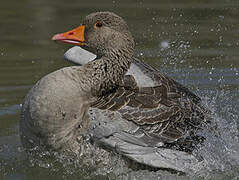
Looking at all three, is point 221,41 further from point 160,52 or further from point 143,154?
point 143,154

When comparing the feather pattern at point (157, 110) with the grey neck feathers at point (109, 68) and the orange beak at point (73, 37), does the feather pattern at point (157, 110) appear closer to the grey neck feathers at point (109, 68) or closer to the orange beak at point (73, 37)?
the grey neck feathers at point (109, 68)

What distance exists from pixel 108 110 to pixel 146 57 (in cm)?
448

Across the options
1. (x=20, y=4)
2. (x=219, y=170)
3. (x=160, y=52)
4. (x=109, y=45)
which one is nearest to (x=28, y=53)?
(x=160, y=52)

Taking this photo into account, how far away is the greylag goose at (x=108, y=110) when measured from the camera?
5.71 m

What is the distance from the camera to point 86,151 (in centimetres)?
580

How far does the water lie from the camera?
6.26m

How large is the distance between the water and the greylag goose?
0.81ft

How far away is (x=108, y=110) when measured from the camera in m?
5.74

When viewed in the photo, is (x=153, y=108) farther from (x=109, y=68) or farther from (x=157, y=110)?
(x=109, y=68)

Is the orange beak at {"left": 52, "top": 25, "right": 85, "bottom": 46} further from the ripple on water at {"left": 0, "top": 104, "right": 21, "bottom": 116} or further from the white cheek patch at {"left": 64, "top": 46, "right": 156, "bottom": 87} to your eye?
the ripple on water at {"left": 0, "top": 104, "right": 21, "bottom": 116}

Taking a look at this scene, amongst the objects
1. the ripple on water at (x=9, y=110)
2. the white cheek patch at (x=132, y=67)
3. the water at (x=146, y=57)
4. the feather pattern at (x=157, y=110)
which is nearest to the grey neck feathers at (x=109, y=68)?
the feather pattern at (x=157, y=110)

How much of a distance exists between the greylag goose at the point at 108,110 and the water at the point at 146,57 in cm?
25

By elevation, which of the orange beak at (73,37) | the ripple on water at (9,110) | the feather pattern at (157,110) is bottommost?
the ripple on water at (9,110)

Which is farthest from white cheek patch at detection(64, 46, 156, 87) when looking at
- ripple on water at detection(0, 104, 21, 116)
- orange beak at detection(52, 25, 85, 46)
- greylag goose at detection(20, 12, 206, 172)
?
ripple on water at detection(0, 104, 21, 116)
